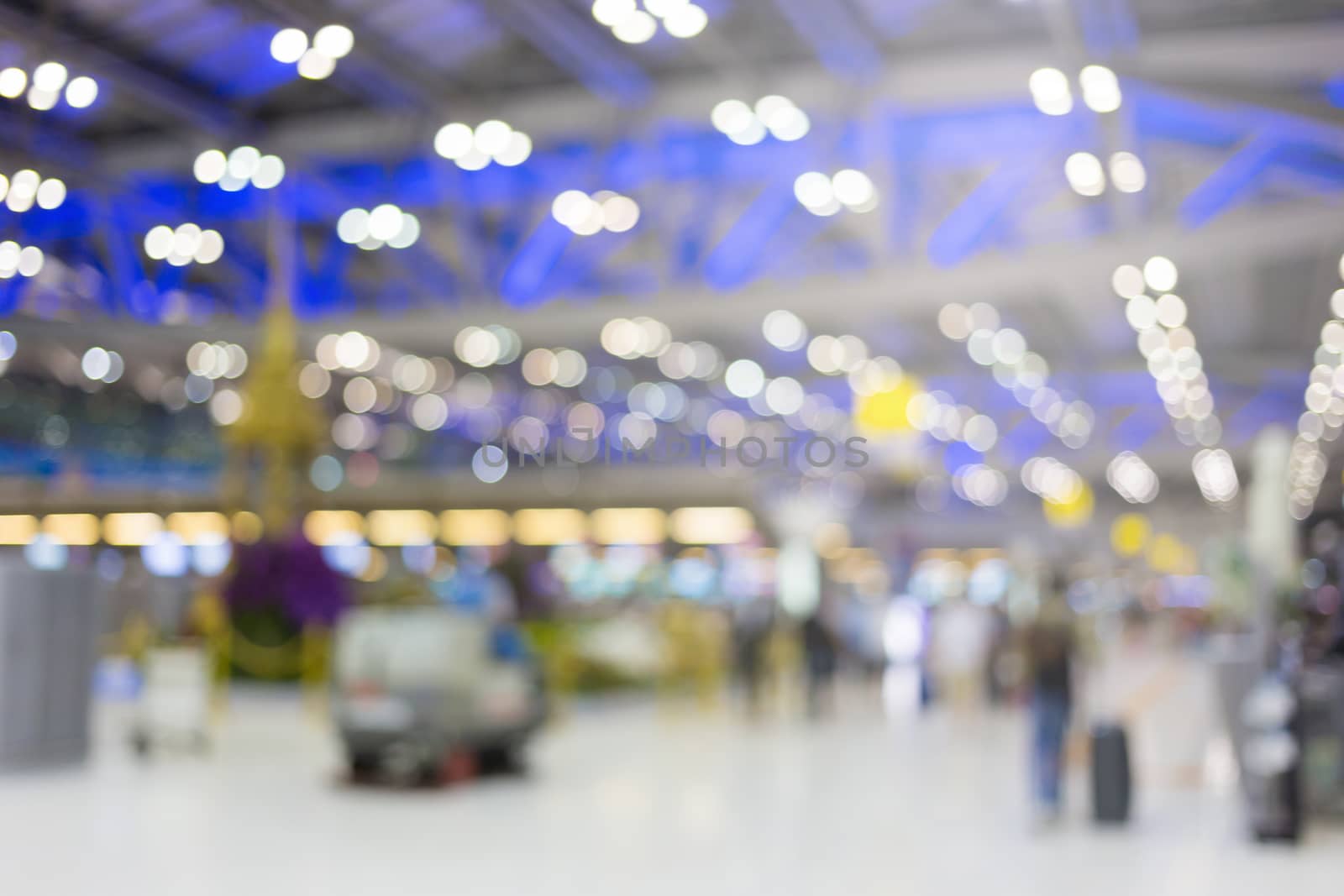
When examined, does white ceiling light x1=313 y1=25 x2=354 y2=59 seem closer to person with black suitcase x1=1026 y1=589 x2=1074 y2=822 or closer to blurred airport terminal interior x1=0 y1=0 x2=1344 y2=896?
blurred airport terminal interior x1=0 y1=0 x2=1344 y2=896

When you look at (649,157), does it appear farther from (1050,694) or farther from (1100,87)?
(1050,694)

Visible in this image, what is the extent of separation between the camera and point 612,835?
27.8 feet

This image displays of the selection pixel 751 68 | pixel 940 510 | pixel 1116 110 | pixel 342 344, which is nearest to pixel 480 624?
pixel 751 68

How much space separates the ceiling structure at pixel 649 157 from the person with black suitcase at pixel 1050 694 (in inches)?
205

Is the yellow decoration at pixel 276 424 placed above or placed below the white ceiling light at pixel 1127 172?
below

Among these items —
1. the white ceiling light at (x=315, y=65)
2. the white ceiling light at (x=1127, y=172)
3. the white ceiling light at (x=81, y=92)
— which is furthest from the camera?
the white ceiling light at (x=1127, y=172)

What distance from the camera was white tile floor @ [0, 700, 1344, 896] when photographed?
694 centimetres

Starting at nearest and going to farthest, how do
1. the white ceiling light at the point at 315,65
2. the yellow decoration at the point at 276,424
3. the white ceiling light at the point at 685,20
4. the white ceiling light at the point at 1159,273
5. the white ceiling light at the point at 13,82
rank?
the white ceiling light at the point at 13,82 < the white ceiling light at the point at 315,65 < the white ceiling light at the point at 685,20 < the white ceiling light at the point at 1159,273 < the yellow decoration at the point at 276,424

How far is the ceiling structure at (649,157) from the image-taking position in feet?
24.7

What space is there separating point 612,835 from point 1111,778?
3641 mm

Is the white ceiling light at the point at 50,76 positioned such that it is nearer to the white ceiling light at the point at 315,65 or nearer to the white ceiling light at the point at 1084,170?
the white ceiling light at the point at 315,65

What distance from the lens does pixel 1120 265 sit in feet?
49.2

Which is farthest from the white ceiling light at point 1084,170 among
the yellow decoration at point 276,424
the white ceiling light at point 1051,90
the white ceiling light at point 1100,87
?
the yellow decoration at point 276,424

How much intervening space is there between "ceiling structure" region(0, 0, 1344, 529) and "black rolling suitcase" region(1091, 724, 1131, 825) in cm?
600
